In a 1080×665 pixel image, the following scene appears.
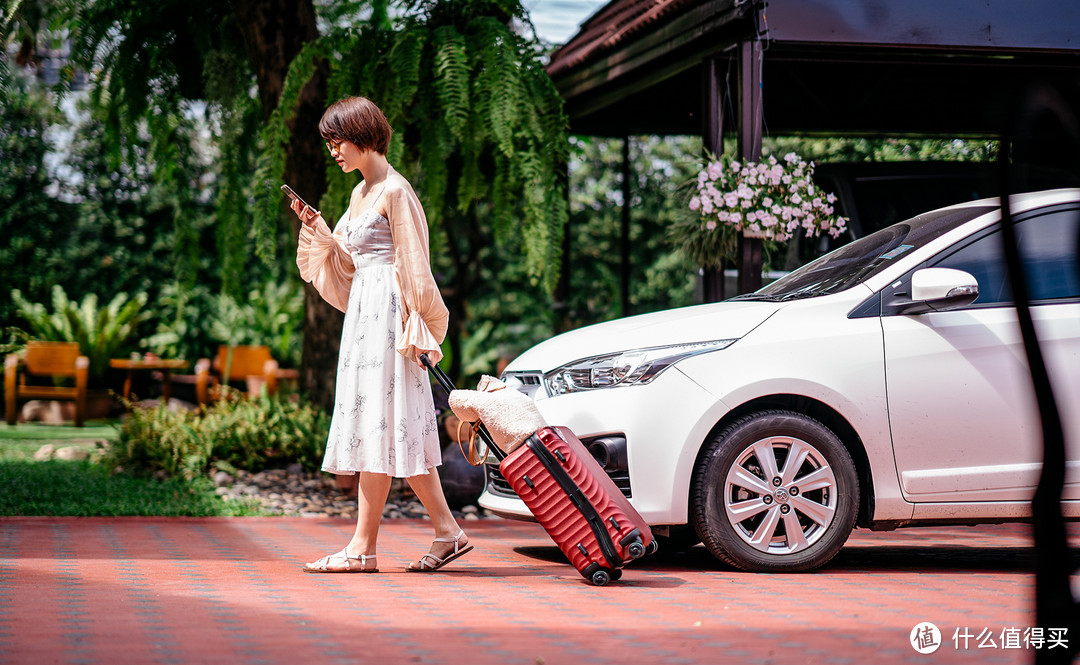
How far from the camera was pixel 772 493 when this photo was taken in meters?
4.79

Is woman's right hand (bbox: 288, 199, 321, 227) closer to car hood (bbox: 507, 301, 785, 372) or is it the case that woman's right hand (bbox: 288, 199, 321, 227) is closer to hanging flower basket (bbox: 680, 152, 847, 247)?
car hood (bbox: 507, 301, 785, 372)

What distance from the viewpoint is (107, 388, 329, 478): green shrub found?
27.9 feet

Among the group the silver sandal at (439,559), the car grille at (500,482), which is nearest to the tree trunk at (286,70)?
the car grille at (500,482)

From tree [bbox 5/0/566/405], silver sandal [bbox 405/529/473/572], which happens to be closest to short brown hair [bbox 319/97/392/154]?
silver sandal [bbox 405/529/473/572]

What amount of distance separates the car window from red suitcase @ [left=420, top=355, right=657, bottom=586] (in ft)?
6.48

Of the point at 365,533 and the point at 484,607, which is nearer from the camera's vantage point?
the point at 484,607

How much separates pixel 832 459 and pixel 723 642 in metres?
1.67

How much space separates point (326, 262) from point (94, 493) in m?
3.99

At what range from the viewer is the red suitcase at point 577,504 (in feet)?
14.3

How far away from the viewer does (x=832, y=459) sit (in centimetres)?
483

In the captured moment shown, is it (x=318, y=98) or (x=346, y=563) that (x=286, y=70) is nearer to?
(x=318, y=98)

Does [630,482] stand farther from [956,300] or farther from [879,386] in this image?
[956,300]

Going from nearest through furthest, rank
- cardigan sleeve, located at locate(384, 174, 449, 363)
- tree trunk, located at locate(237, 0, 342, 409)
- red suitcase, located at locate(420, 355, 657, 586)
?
red suitcase, located at locate(420, 355, 657, 586), cardigan sleeve, located at locate(384, 174, 449, 363), tree trunk, located at locate(237, 0, 342, 409)

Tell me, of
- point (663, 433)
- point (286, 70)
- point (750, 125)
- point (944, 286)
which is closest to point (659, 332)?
point (663, 433)
